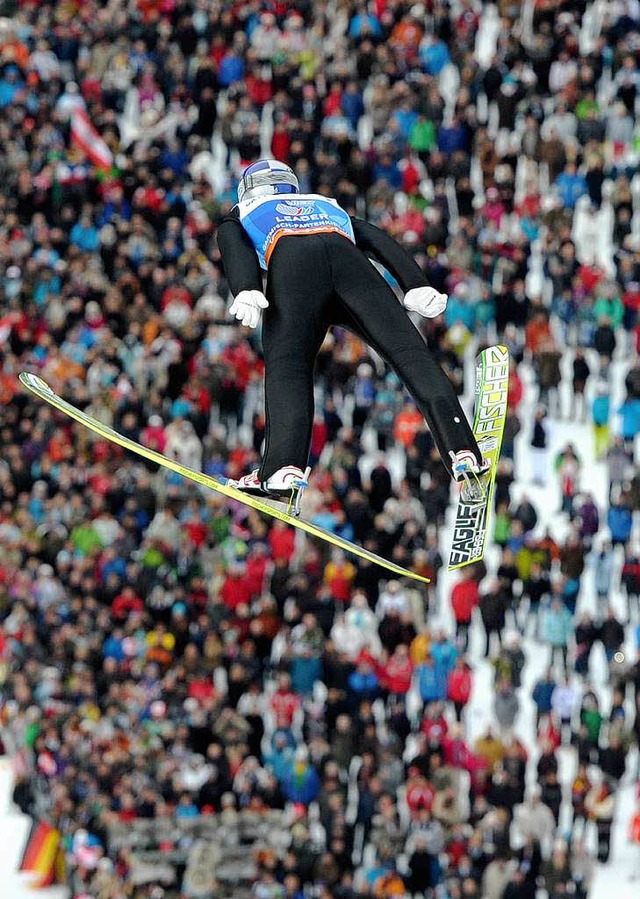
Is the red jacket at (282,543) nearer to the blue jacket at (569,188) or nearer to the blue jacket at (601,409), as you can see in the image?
the blue jacket at (601,409)

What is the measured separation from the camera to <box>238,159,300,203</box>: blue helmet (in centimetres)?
1231

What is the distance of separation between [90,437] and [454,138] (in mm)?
7386

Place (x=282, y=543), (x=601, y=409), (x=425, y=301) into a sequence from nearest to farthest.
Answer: (x=425, y=301), (x=282, y=543), (x=601, y=409)

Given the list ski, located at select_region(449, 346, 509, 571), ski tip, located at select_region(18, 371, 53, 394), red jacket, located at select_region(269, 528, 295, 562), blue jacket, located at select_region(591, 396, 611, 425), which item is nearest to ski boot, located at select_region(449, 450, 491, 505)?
ski, located at select_region(449, 346, 509, 571)

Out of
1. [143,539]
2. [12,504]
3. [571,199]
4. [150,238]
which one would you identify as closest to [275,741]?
[143,539]

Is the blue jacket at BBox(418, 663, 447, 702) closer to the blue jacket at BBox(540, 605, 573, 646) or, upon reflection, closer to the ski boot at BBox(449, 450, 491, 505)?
the blue jacket at BBox(540, 605, 573, 646)

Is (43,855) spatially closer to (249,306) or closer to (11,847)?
(11,847)

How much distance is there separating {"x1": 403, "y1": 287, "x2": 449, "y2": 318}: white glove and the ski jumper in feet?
0.30

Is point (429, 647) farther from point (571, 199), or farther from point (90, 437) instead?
point (571, 199)

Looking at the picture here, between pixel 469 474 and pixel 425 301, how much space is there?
989 millimetres

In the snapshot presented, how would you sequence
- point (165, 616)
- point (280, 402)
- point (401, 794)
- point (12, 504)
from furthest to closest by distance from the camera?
point (12, 504), point (165, 616), point (401, 794), point (280, 402)

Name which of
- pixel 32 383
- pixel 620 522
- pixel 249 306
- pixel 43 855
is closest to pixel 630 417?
pixel 620 522

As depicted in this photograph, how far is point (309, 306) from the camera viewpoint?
39.2 ft

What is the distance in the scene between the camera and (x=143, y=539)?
22.9 m
